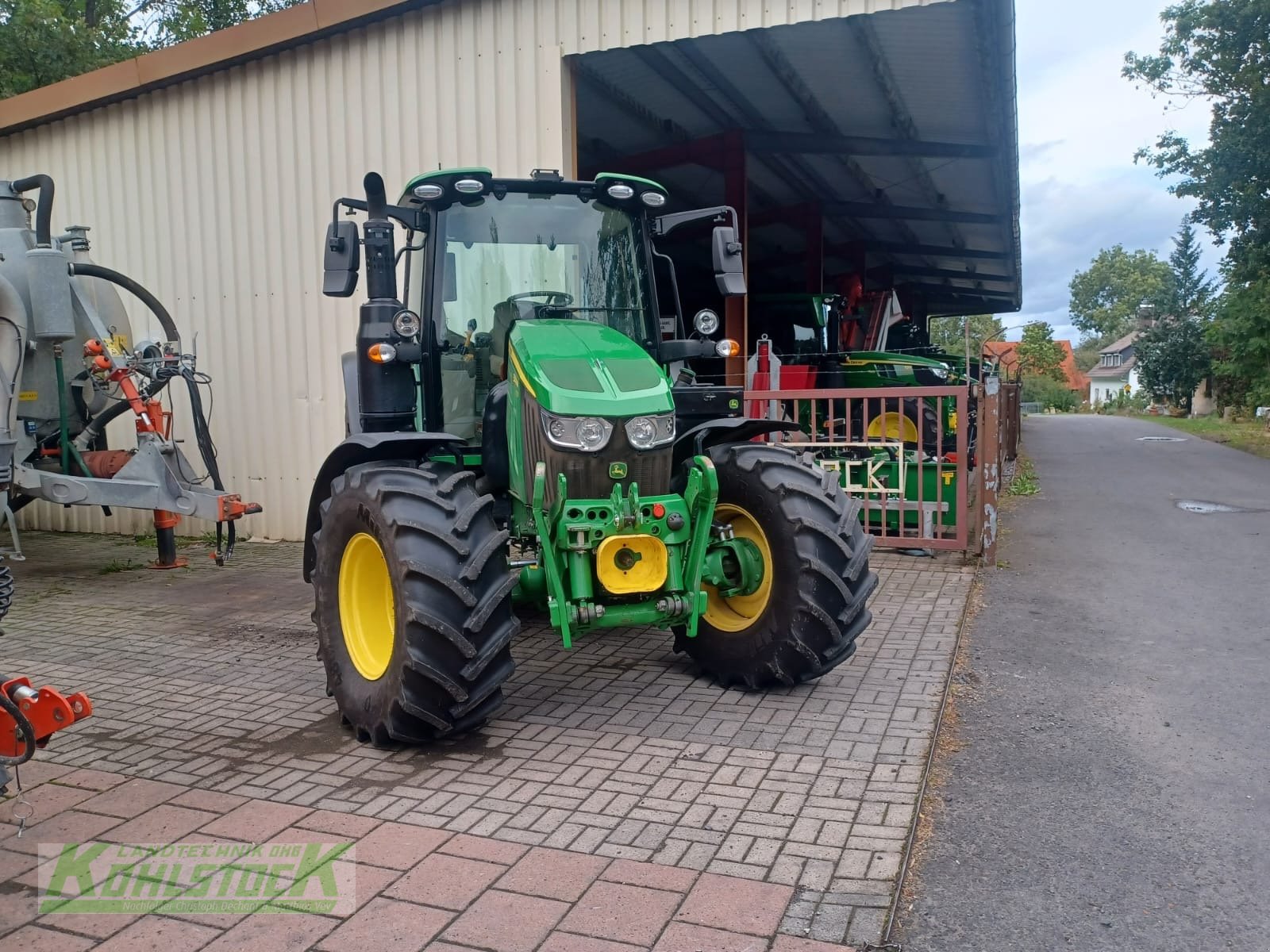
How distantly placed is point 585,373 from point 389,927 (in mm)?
2446

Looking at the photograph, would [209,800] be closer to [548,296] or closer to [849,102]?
[548,296]

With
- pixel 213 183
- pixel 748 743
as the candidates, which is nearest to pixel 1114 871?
pixel 748 743

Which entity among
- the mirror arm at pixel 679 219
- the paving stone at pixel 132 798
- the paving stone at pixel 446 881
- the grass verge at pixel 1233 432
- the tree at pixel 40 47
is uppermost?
the tree at pixel 40 47

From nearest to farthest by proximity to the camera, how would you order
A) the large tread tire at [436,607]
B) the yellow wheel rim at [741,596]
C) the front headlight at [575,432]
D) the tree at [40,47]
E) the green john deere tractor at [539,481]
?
the large tread tire at [436,607] → the green john deere tractor at [539,481] → the front headlight at [575,432] → the yellow wheel rim at [741,596] → the tree at [40,47]

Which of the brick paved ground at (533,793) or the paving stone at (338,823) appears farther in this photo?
the paving stone at (338,823)

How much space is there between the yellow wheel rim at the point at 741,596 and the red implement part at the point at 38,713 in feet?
9.48

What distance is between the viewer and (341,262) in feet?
16.4

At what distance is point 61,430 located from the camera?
27.6ft

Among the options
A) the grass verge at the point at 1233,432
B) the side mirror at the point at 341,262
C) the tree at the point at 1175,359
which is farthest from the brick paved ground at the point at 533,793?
the tree at the point at 1175,359

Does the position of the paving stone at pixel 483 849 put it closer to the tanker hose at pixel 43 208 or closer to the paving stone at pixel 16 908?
the paving stone at pixel 16 908

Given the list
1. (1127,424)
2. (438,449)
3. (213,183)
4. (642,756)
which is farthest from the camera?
(1127,424)

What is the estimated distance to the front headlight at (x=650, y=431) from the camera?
452cm

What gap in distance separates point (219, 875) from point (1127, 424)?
127 feet

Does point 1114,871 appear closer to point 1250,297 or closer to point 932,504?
point 932,504
